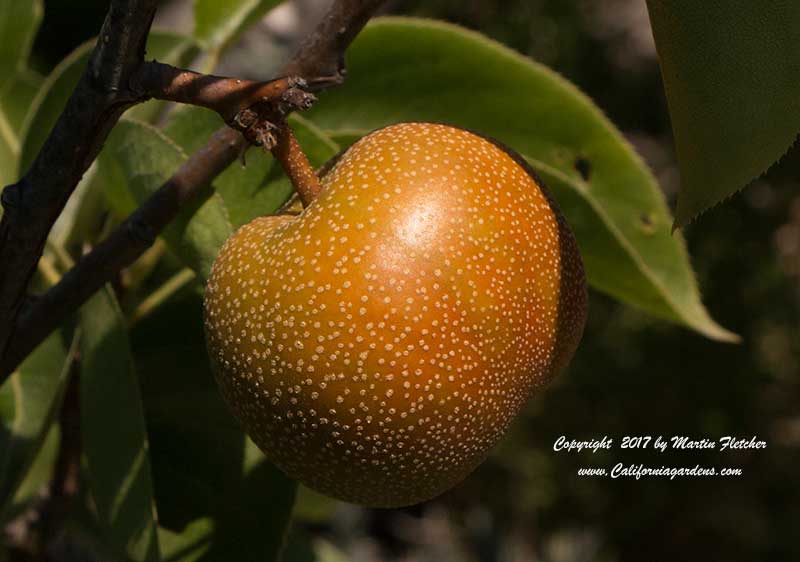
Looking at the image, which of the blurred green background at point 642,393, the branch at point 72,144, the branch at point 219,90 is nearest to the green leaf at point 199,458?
the branch at point 72,144

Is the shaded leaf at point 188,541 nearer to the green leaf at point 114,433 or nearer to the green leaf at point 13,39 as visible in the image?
the green leaf at point 114,433

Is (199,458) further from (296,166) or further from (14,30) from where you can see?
(14,30)

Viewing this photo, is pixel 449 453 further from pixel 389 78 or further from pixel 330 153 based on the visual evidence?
pixel 389 78

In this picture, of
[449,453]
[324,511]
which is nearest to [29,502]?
[324,511]

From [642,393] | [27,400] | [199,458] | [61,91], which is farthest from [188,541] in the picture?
[642,393]

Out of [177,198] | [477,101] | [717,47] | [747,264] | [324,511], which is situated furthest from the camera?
[747,264]

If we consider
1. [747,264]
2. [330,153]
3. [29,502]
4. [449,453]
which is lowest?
[747,264]

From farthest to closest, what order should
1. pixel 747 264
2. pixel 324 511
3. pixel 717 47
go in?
pixel 747 264 → pixel 324 511 → pixel 717 47
